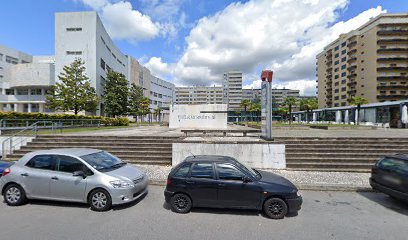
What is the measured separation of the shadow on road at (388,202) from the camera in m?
4.96

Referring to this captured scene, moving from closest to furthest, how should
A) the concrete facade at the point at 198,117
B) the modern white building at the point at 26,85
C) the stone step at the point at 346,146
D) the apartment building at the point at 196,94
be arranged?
the stone step at the point at 346,146, the concrete facade at the point at 198,117, the modern white building at the point at 26,85, the apartment building at the point at 196,94

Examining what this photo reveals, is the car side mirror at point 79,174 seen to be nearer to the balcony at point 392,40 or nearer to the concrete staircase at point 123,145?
the concrete staircase at point 123,145

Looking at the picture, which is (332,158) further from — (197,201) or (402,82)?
(402,82)

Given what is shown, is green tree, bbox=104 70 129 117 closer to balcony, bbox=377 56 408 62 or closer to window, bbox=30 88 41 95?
window, bbox=30 88 41 95

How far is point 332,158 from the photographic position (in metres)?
8.84

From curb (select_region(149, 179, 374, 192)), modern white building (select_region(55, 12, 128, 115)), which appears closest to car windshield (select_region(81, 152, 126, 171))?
curb (select_region(149, 179, 374, 192))

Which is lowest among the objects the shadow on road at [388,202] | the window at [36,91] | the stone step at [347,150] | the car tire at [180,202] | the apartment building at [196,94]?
the shadow on road at [388,202]

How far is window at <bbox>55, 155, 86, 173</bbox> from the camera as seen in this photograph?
5.02m

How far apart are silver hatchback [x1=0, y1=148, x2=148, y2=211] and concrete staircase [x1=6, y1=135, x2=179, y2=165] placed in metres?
4.24

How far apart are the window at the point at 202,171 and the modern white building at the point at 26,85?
49571 millimetres

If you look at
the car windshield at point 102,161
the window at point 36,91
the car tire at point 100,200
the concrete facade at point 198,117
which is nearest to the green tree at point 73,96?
the window at point 36,91

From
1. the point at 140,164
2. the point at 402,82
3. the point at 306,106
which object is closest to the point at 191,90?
the point at 306,106

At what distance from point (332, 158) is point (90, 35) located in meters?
44.2

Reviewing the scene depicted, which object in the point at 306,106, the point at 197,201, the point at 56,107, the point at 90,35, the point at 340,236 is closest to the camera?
the point at 340,236
